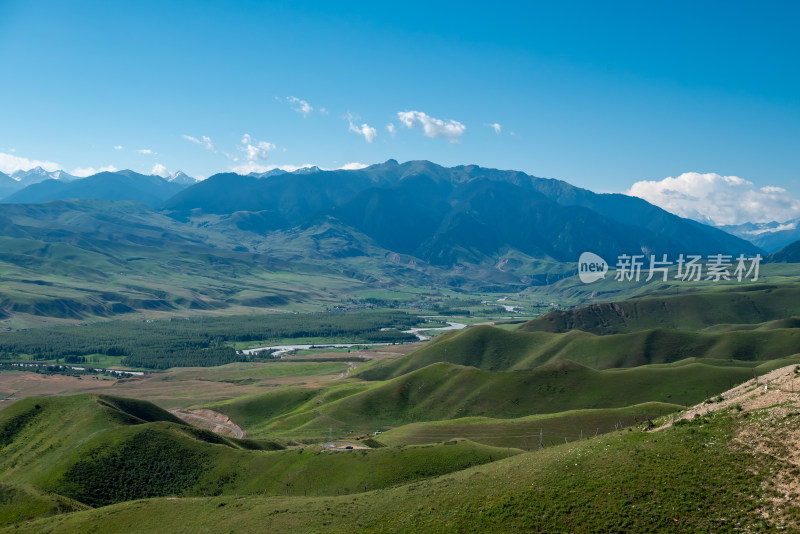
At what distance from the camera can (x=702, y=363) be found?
181 metres

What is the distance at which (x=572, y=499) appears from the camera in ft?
162

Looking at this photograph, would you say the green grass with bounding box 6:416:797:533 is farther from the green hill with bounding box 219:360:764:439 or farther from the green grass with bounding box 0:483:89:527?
the green hill with bounding box 219:360:764:439

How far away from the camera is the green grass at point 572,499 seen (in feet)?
147

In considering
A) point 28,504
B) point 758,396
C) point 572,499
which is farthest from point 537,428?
point 28,504

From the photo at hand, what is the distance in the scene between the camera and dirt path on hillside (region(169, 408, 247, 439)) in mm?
177625

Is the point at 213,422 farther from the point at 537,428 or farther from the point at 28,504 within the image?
the point at 537,428

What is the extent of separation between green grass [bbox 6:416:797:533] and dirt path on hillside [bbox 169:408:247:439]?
4252 inches

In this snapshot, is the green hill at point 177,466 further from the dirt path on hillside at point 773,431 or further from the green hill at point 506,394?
the green hill at point 506,394

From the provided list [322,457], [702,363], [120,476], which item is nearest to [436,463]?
[322,457]

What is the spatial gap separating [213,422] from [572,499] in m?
159

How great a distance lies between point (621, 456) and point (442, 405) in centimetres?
12736

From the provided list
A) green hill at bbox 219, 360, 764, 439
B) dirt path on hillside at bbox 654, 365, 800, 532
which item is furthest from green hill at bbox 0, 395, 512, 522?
green hill at bbox 219, 360, 764, 439

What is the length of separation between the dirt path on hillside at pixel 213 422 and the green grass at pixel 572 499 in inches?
4252

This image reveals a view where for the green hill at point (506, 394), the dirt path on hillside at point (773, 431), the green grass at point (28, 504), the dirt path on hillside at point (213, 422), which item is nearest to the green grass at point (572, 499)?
the dirt path on hillside at point (773, 431)
